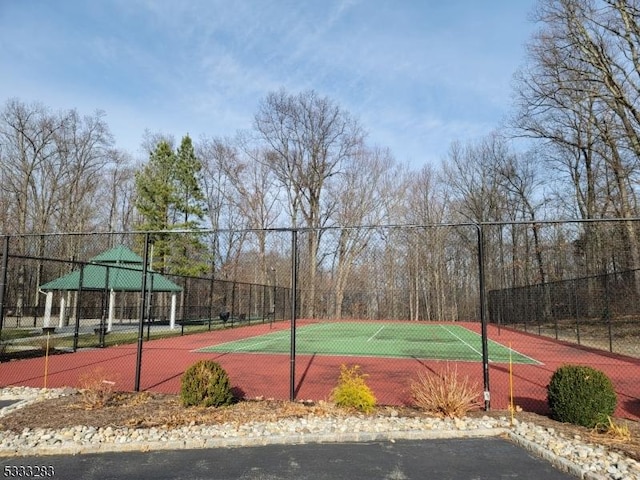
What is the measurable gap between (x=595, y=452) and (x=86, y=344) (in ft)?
50.8

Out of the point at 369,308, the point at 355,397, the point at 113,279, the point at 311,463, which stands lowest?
the point at 311,463

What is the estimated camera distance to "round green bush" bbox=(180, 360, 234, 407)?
20.1 ft

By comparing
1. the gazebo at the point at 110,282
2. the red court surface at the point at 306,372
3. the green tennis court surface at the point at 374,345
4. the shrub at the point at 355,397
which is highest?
the gazebo at the point at 110,282

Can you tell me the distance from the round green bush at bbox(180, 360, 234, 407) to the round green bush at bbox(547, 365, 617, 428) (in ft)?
15.0

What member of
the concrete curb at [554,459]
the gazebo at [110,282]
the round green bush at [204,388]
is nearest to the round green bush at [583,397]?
the concrete curb at [554,459]

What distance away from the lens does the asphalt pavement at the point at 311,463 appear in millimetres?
4043

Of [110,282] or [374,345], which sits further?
[110,282]

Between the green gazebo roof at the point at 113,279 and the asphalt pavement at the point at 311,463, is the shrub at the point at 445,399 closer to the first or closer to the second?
the asphalt pavement at the point at 311,463

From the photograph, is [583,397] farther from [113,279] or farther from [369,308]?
[113,279]

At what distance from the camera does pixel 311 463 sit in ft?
14.3

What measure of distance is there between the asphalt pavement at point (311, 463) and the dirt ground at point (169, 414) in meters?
0.92

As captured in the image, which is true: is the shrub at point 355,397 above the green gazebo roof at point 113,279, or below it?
below

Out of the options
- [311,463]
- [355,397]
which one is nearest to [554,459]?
[311,463]

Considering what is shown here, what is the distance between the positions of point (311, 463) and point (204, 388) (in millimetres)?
2370
